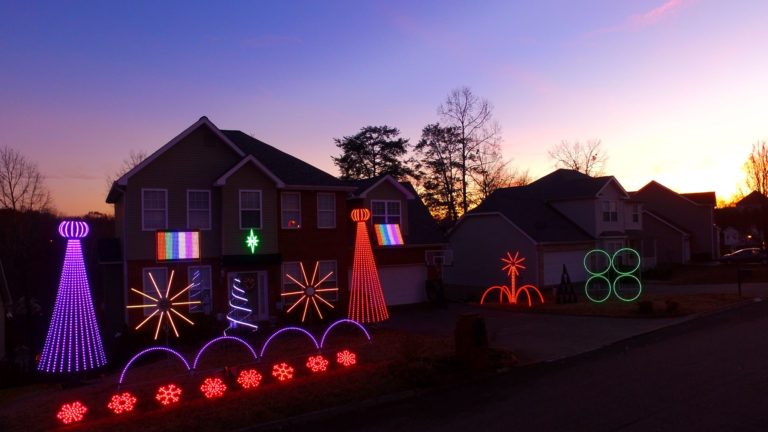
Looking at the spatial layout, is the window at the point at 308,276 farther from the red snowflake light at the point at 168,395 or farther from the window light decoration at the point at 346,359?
the red snowflake light at the point at 168,395

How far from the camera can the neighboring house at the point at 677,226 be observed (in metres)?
52.8

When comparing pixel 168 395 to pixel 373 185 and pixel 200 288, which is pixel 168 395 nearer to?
pixel 200 288

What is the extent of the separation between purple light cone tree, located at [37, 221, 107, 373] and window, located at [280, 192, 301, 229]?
479 inches

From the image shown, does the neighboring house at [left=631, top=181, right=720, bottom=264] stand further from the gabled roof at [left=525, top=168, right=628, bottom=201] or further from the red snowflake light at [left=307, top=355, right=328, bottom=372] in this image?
the red snowflake light at [left=307, top=355, right=328, bottom=372]

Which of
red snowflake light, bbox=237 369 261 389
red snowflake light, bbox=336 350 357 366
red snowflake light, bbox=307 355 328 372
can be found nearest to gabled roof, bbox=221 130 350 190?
red snowflake light, bbox=336 350 357 366

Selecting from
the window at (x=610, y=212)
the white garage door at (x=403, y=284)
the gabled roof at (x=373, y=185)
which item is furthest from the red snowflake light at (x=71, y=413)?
the window at (x=610, y=212)

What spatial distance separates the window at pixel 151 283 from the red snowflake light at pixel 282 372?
421 inches

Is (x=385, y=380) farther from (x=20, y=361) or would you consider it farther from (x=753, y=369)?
(x=20, y=361)

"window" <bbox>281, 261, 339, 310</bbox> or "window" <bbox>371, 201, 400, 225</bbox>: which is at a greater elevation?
"window" <bbox>371, 201, 400, 225</bbox>

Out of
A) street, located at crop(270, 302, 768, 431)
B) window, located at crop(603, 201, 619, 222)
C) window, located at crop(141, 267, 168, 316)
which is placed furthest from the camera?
window, located at crop(603, 201, 619, 222)

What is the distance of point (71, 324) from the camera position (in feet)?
42.3

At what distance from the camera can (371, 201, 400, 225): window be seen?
28625 mm

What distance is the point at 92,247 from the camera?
2469 centimetres

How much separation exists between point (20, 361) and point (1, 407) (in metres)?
10.7
